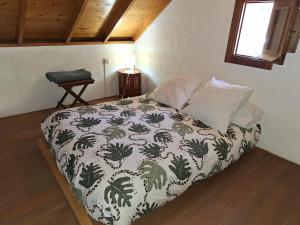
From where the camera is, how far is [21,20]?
2514mm

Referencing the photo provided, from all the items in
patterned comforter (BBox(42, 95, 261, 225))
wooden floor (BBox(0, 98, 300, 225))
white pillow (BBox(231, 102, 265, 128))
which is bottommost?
wooden floor (BBox(0, 98, 300, 225))

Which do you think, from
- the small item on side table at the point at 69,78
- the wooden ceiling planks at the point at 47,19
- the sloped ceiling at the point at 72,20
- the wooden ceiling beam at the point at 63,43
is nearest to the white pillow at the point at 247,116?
the sloped ceiling at the point at 72,20

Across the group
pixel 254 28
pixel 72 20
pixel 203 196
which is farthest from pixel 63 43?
pixel 203 196

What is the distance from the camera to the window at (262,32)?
6.61ft

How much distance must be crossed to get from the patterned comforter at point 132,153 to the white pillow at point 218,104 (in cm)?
8

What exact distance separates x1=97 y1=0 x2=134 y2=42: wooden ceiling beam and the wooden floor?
2086 mm

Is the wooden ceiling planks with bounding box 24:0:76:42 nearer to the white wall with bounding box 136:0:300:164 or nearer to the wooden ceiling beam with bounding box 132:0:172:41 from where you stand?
the wooden ceiling beam with bounding box 132:0:172:41

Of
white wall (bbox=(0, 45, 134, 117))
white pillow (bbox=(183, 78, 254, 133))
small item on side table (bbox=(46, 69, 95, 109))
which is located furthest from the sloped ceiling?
white pillow (bbox=(183, 78, 254, 133))

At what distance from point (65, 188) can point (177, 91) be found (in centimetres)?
151

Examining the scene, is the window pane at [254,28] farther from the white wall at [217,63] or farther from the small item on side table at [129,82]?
the small item on side table at [129,82]

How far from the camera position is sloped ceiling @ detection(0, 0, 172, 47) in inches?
101

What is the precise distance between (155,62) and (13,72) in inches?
83.0

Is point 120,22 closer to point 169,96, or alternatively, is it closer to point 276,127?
point 169,96

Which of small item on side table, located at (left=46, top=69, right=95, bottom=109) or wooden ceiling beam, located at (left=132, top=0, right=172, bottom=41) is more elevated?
wooden ceiling beam, located at (left=132, top=0, right=172, bottom=41)
